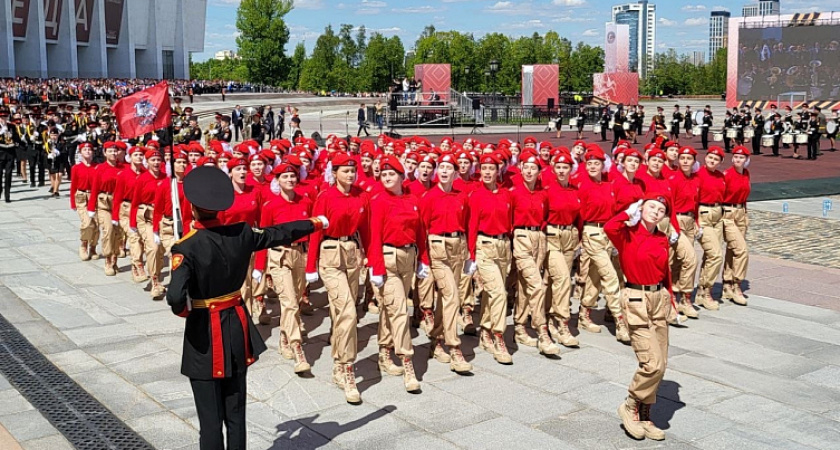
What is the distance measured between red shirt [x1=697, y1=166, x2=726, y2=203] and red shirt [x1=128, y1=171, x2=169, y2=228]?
7426 mm

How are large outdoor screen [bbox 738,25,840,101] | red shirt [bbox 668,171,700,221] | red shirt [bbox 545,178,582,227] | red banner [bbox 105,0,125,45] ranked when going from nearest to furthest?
red shirt [bbox 545,178,582,227] < red shirt [bbox 668,171,700,221] < large outdoor screen [bbox 738,25,840,101] < red banner [bbox 105,0,125,45]

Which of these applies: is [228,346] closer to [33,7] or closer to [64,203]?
[64,203]

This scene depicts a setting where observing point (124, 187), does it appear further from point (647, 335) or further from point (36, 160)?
point (36, 160)

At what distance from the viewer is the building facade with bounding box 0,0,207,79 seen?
2635 inches

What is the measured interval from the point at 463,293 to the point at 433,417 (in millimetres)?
2880

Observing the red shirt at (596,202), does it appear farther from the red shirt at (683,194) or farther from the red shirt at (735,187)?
the red shirt at (735,187)

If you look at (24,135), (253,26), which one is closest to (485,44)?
(253,26)

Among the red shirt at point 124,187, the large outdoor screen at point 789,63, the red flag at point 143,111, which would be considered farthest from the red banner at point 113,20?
the red flag at point 143,111

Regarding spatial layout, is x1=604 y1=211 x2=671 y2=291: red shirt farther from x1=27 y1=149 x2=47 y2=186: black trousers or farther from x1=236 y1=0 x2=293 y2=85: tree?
x1=236 y1=0 x2=293 y2=85: tree

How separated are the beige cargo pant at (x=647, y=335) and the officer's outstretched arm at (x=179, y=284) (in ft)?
11.9

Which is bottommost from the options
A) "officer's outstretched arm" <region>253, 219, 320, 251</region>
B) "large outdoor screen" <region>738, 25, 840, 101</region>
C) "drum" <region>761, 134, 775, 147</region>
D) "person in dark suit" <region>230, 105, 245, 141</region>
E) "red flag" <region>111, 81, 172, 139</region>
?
"officer's outstretched arm" <region>253, 219, 320, 251</region>

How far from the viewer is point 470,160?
33.0 ft

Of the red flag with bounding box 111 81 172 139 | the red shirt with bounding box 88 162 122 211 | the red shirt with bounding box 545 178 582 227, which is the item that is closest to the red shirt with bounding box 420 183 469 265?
the red shirt with bounding box 545 178 582 227

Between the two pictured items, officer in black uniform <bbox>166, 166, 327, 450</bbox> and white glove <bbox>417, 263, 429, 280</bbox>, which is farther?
white glove <bbox>417, 263, 429, 280</bbox>
